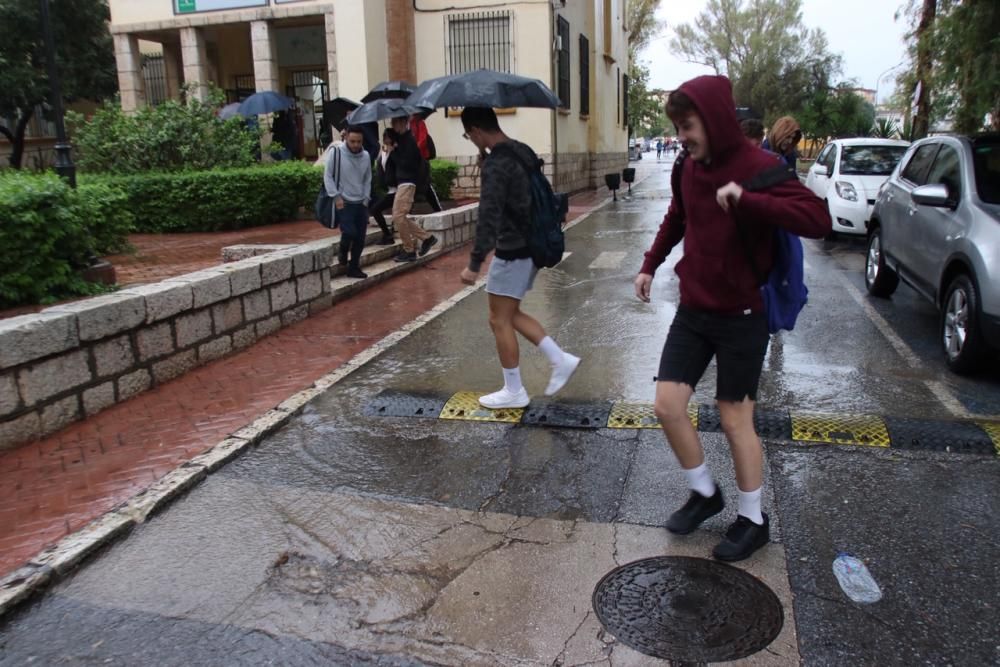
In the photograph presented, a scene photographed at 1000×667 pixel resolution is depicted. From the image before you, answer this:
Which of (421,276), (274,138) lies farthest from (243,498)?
(274,138)

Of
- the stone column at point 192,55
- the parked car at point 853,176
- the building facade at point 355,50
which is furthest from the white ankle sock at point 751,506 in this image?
the stone column at point 192,55

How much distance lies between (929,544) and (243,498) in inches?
127

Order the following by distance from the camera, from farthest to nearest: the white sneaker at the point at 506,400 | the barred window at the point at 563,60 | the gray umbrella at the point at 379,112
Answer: the barred window at the point at 563,60 < the gray umbrella at the point at 379,112 < the white sneaker at the point at 506,400

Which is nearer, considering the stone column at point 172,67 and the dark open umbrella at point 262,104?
the dark open umbrella at point 262,104

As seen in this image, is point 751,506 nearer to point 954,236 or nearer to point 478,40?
point 954,236

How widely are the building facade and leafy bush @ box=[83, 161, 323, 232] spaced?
5.42m

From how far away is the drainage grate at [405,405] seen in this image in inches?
204

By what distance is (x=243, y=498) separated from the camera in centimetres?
405

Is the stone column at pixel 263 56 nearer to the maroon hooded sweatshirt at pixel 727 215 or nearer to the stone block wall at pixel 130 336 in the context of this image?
the stone block wall at pixel 130 336

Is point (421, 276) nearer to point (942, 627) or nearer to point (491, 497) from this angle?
point (491, 497)

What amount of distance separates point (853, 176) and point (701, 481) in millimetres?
9724

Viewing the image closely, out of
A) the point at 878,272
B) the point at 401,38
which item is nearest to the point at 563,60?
the point at 401,38

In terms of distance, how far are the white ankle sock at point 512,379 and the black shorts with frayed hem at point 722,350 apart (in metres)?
1.86

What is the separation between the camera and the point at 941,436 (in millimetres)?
4512
